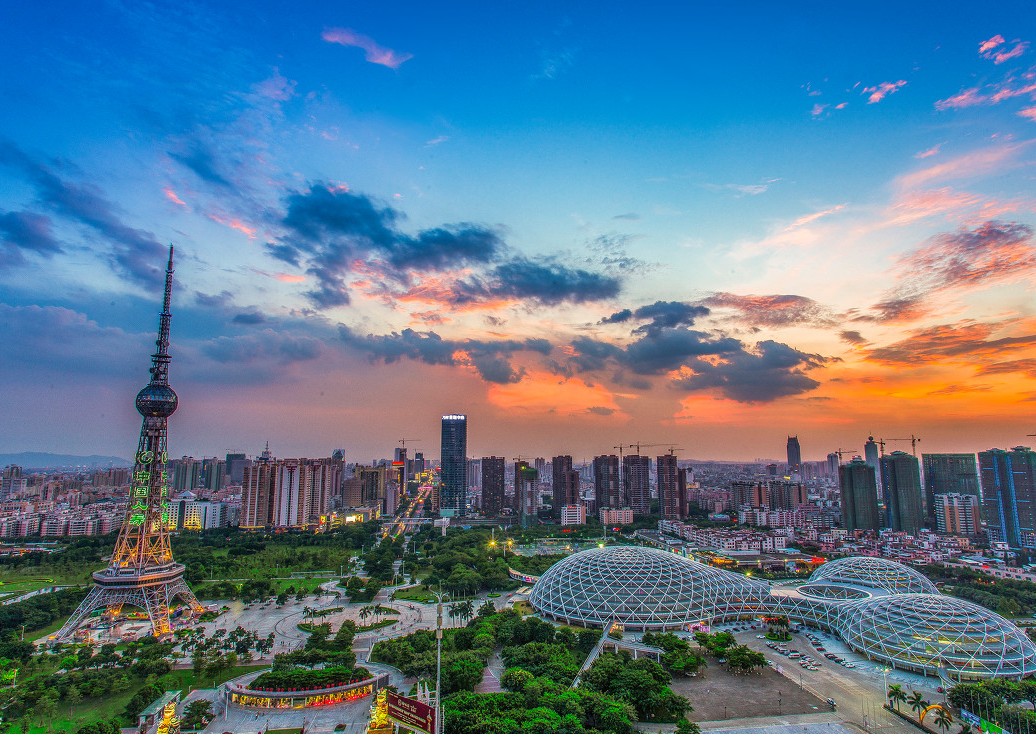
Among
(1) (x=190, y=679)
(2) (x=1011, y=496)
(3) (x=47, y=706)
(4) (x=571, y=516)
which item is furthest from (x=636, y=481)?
(3) (x=47, y=706)

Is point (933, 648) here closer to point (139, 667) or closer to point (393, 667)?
point (393, 667)

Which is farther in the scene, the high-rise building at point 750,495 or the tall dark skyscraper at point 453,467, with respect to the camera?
the tall dark skyscraper at point 453,467

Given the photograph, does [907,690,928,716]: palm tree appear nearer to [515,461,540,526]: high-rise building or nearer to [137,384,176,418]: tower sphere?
[137,384,176,418]: tower sphere

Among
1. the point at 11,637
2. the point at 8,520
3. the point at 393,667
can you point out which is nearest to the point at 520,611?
the point at 393,667

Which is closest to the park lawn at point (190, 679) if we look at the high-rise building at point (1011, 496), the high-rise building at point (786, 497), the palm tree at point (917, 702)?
the palm tree at point (917, 702)

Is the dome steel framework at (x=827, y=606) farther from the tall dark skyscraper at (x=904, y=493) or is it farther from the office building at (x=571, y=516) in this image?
the office building at (x=571, y=516)

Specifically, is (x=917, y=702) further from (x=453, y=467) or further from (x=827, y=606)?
(x=453, y=467)

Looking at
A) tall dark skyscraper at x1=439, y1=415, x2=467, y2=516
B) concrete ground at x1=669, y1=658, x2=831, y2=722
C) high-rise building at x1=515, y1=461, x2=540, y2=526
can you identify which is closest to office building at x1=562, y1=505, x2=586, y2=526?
high-rise building at x1=515, y1=461, x2=540, y2=526
